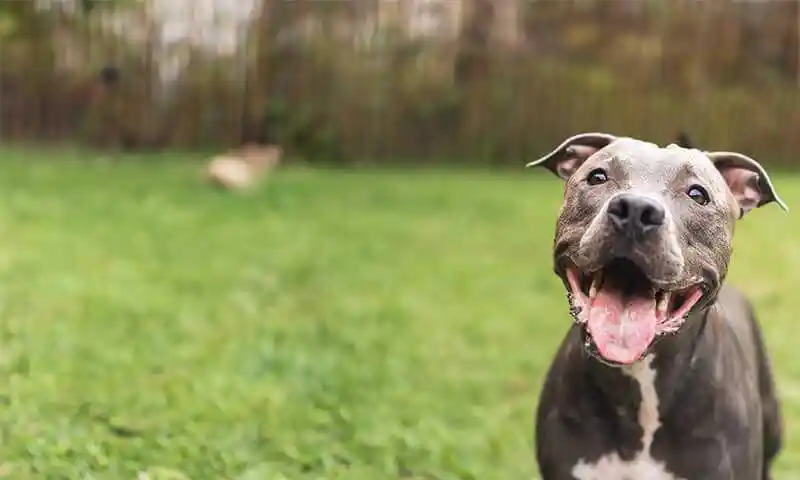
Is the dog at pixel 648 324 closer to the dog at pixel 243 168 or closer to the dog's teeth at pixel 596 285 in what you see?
the dog's teeth at pixel 596 285

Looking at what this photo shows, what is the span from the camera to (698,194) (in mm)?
2594

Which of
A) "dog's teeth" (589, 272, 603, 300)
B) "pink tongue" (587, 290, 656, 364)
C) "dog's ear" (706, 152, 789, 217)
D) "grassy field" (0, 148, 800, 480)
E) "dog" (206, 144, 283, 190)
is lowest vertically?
"dog" (206, 144, 283, 190)

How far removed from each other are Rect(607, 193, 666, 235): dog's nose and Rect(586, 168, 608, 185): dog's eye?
28 centimetres

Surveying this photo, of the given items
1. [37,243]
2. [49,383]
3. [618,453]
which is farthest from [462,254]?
[618,453]

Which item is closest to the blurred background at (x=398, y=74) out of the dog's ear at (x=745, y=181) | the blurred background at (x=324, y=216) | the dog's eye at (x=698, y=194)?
the blurred background at (x=324, y=216)

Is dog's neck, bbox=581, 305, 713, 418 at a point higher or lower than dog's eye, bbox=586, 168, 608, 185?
lower

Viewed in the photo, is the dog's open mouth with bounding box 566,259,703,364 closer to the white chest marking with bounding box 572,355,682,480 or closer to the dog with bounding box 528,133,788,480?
the dog with bounding box 528,133,788,480

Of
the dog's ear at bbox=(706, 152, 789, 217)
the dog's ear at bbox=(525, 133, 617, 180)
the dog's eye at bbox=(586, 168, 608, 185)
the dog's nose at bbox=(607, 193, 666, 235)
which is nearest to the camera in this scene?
the dog's nose at bbox=(607, 193, 666, 235)

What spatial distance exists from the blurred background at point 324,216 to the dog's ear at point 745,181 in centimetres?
148

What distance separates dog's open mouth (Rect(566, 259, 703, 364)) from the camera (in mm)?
2457

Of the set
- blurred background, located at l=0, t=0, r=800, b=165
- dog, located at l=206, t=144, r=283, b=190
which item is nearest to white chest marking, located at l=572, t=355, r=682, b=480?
dog, located at l=206, t=144, r=283, b=190

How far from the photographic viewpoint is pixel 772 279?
7.11 metres

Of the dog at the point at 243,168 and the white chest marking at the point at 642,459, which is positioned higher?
the white chest marking at the point at 642,459

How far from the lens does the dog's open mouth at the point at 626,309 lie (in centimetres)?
246
